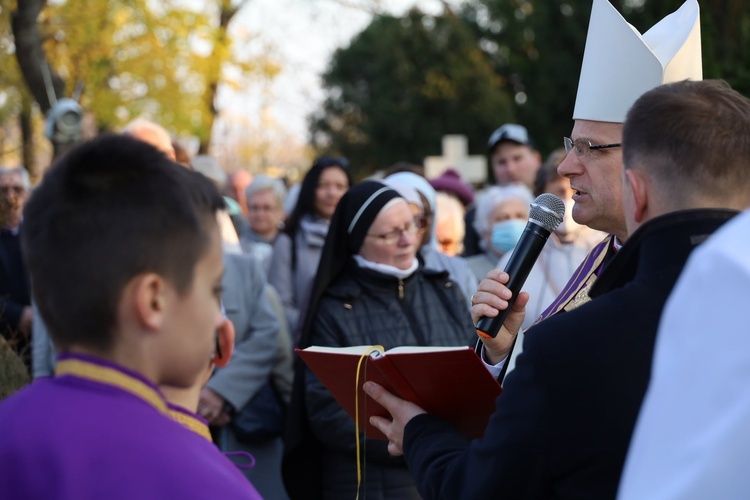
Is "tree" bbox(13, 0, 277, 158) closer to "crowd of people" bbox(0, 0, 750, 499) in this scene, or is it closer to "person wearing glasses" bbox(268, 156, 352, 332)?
"person wearing glasses" bbox(268, 156, 352, 332)

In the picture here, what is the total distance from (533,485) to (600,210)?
48.2 inches

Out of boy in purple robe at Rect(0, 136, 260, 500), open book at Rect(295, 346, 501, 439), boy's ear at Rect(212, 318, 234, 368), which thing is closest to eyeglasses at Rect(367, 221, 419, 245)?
open book at Rect(295, 346, 501, 439)

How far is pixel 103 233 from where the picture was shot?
67.1 inches

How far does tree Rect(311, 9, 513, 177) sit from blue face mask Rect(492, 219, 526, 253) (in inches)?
649

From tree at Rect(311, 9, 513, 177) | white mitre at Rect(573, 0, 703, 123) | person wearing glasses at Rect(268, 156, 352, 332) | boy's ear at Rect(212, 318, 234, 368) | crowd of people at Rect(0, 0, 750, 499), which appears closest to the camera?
crowd of people at Rect(0, 0, 750, 499)

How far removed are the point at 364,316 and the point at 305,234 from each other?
2301 mm

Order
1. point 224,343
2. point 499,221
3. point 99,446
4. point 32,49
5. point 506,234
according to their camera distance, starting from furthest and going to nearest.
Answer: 1. point 32,49
2. point 499,221
3. point 506,234
4. point 224,343
5. point 99,446

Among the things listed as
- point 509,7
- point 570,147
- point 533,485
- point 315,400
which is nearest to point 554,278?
point 315,400

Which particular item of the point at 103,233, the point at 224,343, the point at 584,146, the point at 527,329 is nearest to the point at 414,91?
the point at 584,146

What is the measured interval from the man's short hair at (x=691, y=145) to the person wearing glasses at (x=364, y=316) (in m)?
2.46

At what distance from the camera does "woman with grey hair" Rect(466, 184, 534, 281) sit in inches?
252

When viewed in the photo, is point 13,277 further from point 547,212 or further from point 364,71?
point 364,71

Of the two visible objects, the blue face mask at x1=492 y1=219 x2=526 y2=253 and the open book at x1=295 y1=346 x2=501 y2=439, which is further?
the blue face mask at x1=492 y1=219 x2=526 y2=253

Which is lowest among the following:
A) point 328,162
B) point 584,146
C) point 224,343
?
point 328,162
